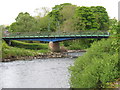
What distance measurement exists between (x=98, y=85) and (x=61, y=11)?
77.8 m

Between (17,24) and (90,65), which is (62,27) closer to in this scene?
(17,24)

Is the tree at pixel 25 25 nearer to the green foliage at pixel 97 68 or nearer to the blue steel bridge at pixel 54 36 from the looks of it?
the blue steel bridge at pixel 54 36

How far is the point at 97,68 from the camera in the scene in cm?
2152

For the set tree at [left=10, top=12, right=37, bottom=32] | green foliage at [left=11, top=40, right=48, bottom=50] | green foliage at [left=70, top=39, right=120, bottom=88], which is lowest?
green foliage at [left=11, top=40, right=48, bottom=50]

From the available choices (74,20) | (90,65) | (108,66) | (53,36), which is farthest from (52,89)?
(74,20)

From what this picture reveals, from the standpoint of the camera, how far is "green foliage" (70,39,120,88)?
68.7 ft

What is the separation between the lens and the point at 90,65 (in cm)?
2261

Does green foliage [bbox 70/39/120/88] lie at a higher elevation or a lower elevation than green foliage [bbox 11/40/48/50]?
higher

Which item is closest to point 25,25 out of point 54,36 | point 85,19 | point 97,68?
point 85,19

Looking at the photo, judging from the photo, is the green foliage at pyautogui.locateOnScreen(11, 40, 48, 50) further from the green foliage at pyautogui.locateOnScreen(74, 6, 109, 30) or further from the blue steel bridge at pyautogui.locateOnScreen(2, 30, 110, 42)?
the green foliage at pyautogui.locateOnScreen(74, 6, 109, 30)

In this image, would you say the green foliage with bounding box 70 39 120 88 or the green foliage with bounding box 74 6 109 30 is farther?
the green foliage with bounding box 74 6 109 30

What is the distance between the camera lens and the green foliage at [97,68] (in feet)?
68.7

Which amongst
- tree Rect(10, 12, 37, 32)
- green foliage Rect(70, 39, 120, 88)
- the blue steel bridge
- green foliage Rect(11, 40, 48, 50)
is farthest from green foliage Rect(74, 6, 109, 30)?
green foliage Rect(70, 39, 120, 88)

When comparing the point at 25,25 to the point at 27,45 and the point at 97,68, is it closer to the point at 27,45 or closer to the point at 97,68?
the point at 27,45
